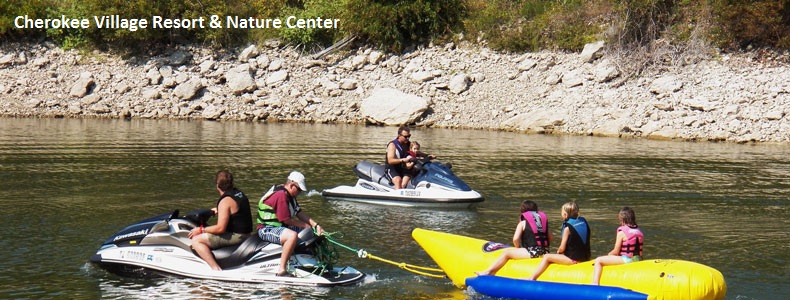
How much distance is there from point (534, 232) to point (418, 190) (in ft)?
21.3

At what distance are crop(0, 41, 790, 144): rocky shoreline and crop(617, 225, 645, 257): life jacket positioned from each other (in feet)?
75.5

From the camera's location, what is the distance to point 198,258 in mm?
11641

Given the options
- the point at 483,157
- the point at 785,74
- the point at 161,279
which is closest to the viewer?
the point at 161,279

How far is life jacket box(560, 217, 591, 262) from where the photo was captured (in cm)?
1117

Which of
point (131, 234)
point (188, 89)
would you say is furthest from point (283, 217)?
point (188, 89)

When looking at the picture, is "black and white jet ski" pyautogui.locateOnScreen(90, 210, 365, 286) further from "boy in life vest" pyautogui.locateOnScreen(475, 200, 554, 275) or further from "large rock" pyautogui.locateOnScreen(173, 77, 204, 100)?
"large rock" pyautogui.locateOnScreen(173, 77, 204, 100)

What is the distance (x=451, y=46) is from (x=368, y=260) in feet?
97.8

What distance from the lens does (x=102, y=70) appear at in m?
43.1

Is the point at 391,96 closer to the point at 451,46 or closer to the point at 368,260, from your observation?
the point at 451,46

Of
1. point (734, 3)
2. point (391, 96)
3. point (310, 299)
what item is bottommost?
point (310, 299)

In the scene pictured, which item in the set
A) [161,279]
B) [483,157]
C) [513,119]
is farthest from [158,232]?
[513,119]

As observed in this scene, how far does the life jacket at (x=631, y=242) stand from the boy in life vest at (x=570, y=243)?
0.46 metres

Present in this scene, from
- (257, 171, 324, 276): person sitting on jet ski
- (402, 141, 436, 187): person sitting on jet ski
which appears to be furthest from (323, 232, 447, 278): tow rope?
(402, 141, 436, 187): person sitting on jet ski

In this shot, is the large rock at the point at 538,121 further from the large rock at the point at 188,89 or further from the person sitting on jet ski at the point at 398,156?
the person sitting on jet ski at the point at 398,156
